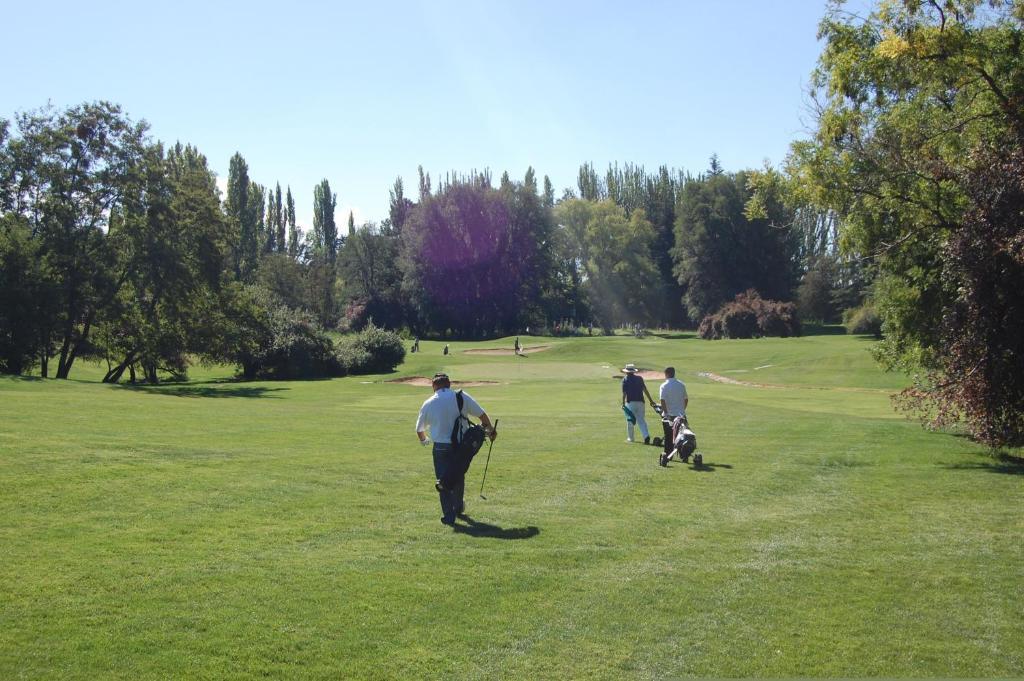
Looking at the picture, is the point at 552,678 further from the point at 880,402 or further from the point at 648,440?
the point at 880,402

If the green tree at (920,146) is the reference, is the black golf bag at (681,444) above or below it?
below

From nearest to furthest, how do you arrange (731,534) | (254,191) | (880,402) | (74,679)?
(74,679)
(731,534)
(880,402)
(254,191)

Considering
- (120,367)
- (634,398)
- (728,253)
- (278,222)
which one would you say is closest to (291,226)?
(278,222)

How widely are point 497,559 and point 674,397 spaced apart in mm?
10546

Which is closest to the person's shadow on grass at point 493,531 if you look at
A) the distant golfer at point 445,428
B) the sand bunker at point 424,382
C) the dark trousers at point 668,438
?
the distant golfer at point 445,428

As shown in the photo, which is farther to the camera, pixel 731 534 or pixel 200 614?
pixel 731 534

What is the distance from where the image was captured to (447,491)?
475 inches

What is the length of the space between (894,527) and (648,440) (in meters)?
9.21

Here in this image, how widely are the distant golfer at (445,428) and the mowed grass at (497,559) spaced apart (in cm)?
39

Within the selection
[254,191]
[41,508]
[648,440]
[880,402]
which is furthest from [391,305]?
[41,508]

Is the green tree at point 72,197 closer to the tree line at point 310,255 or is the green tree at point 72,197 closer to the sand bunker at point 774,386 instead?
the tree line at point 310,255

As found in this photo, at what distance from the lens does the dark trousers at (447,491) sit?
12102mm

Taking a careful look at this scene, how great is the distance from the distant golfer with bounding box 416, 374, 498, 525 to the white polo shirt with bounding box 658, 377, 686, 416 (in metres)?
8.21

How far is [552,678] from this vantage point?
7160mm
